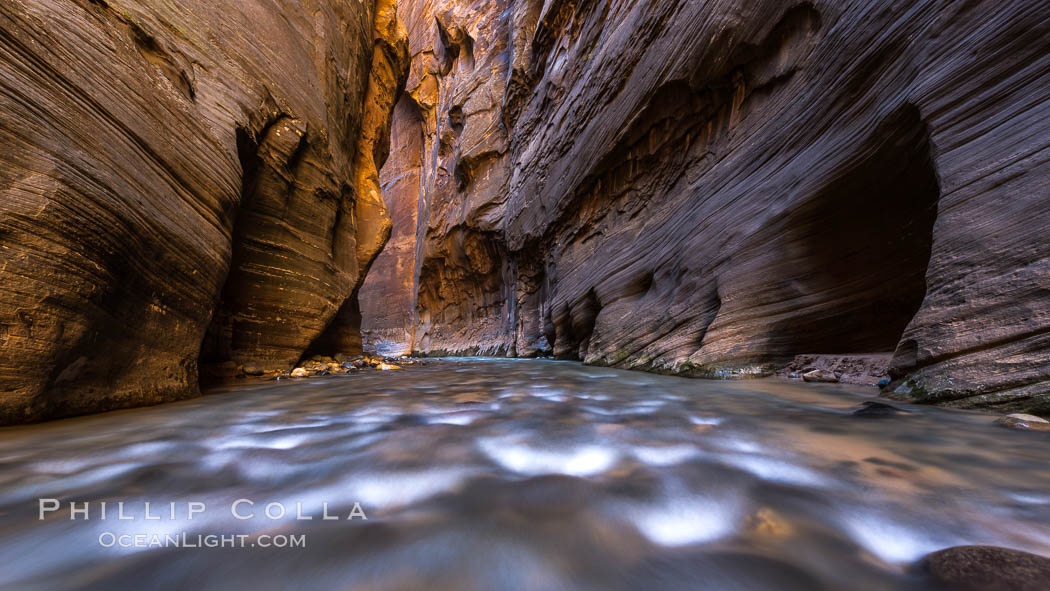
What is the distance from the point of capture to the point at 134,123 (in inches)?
90.9

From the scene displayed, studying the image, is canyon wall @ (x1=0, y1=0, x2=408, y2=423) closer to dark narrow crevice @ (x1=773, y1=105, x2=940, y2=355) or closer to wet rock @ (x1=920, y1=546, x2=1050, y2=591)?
wet rock @ (x1=920, y1=546, x2=1050, y2=591)

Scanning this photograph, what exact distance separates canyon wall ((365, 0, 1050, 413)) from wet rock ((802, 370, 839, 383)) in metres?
0.41

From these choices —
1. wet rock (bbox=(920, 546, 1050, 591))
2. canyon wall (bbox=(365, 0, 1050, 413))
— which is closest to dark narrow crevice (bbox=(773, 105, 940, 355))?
canyon wall (bbox=(365, 0, 1050, 413))

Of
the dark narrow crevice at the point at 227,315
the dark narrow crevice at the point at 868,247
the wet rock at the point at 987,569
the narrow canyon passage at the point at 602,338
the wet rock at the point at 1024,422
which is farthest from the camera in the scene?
the dark narrow crevice at the point at 227,315

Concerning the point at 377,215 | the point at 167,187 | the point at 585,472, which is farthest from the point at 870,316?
the point at 377,215

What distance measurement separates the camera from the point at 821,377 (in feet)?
9.82

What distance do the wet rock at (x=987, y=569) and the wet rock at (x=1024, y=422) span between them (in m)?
1.33

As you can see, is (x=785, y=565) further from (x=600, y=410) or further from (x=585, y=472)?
(x=600, y=410)

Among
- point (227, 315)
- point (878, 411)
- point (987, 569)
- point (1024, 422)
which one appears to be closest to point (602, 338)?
point (878, 411)

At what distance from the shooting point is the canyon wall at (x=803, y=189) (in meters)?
1.96

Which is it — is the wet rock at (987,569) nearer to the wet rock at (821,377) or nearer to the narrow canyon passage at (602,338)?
the narrow canyon passage at (602,338)

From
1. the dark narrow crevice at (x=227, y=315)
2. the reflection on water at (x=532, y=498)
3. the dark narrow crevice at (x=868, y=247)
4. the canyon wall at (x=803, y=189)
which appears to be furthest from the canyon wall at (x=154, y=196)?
the dark narrow crevice at (x=868, y=247)

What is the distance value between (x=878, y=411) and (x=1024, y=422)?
0.42m

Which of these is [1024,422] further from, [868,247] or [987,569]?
[868,247]
